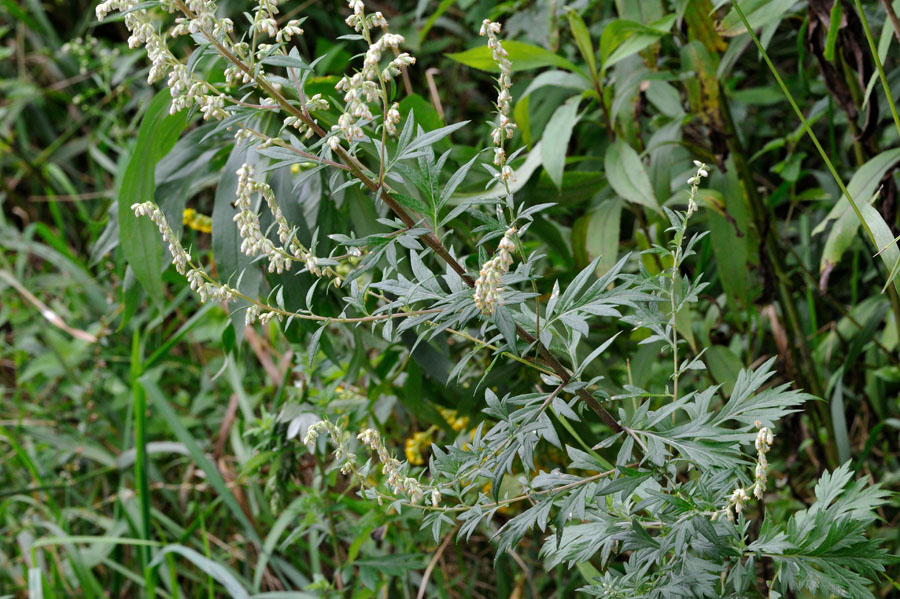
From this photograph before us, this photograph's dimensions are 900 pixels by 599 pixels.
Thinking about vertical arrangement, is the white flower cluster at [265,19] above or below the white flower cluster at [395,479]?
above

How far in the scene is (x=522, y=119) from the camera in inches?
44.9

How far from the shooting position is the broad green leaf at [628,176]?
0.97m

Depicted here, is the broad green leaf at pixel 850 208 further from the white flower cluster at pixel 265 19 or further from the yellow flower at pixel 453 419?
the white flower cluster at pixel 265 19

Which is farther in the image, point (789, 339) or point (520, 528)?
point (789, 339)

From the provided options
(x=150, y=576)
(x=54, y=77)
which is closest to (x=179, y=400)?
(x=150, y=576)

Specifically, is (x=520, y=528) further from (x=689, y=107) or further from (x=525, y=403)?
(x=689, y=107)

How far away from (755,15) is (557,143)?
0.29 metres

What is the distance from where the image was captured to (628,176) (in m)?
1.00

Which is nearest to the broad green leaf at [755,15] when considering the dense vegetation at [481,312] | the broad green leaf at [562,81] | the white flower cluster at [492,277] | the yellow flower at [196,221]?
the dense vegetation at [481,312]

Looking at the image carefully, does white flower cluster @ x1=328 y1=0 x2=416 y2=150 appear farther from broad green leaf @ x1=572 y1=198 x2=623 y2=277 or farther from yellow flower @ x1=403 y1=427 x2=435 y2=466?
yellow flower @ x1=403 y1=427 x2=435 y2=466

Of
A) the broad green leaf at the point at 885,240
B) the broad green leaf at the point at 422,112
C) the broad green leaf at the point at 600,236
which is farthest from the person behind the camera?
the broad green leaf at the point at 600,236

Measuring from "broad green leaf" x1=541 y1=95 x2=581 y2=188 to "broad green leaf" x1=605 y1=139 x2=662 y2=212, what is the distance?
7cm

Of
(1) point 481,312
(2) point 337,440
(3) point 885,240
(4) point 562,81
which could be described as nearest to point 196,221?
(4) point 562,81

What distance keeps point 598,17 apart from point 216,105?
4.05 feet
